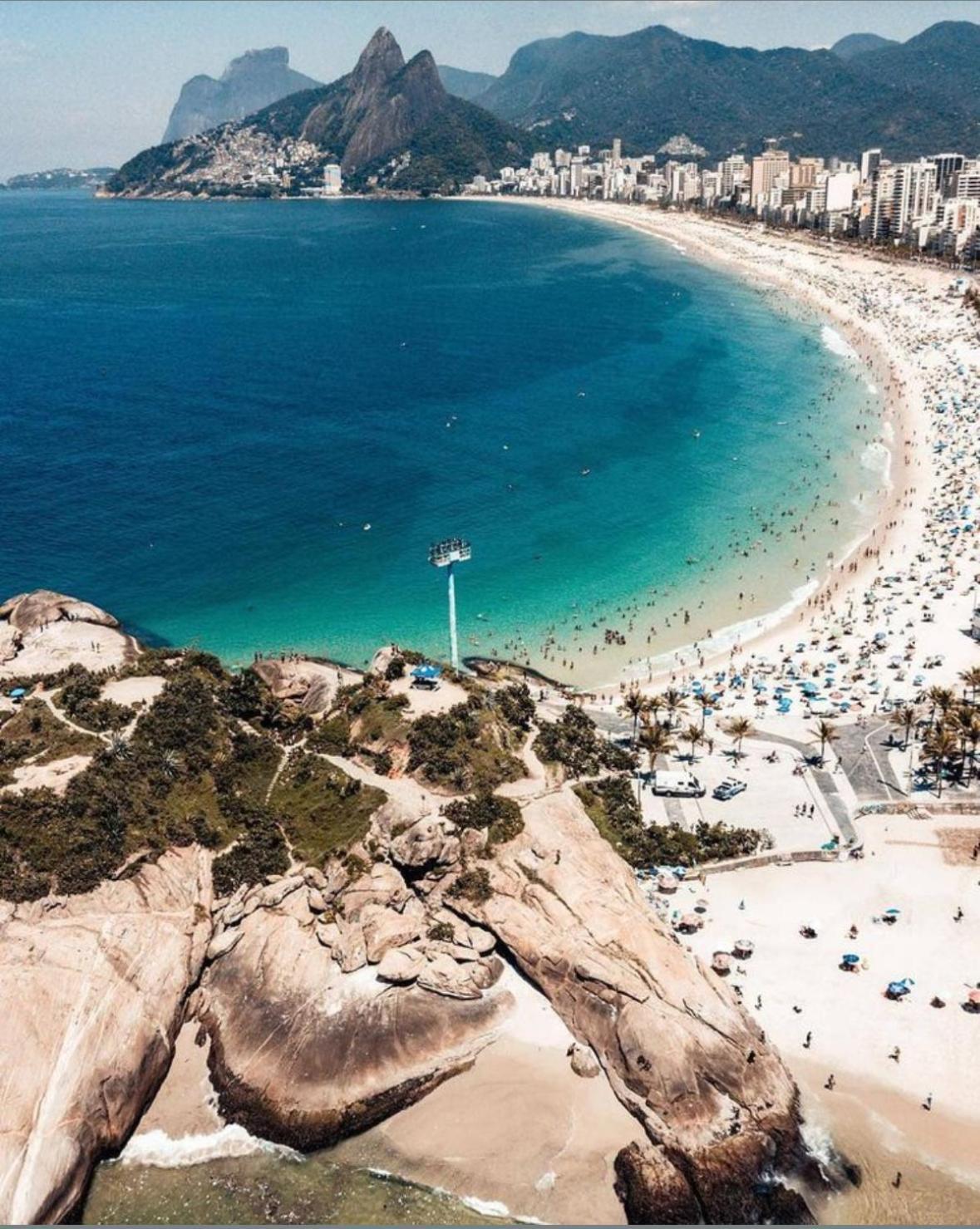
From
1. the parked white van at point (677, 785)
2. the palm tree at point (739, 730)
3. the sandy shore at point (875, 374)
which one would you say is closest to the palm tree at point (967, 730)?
the palm tree at point (739, 730)

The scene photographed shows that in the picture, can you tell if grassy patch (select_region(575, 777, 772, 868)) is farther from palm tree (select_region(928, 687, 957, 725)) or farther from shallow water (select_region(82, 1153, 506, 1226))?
shallow water (select_region(82, 1153, 506, 1226))

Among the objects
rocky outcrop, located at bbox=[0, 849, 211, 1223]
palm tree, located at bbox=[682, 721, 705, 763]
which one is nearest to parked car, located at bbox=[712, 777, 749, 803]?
palm tree, located at bbox=[682, 721, 705, 763]

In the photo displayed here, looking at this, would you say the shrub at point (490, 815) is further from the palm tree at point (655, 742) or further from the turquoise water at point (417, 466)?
the turquoise water at point (417, 466)

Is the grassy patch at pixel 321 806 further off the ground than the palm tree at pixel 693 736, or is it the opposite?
the grassy patch at pixel 321 806

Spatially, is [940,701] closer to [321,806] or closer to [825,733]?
[825,733]

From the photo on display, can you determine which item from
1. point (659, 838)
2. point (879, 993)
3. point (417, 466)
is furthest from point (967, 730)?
point (417, 466)

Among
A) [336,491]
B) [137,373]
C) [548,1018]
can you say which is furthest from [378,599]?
[137,373]
